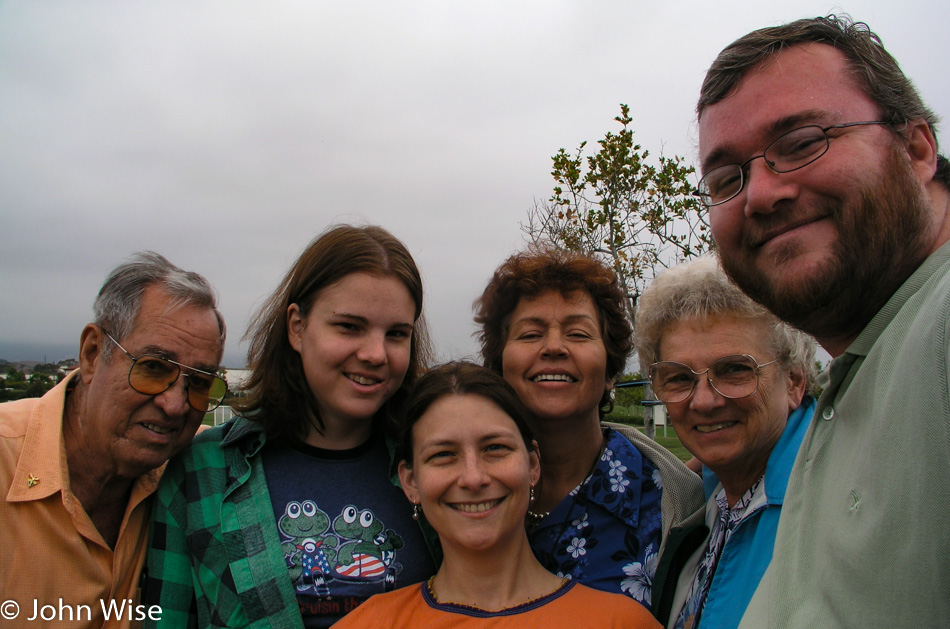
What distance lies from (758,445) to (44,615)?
292cm

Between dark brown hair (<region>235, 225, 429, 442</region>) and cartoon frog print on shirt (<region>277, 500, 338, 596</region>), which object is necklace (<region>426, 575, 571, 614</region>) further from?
dark brown hair (<region>235, 225, 429, 442</region>)

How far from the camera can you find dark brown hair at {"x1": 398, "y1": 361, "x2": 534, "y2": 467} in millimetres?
2439

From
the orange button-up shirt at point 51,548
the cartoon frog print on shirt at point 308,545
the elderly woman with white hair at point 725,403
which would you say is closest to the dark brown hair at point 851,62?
the elderly woman with white hair at point 725,403

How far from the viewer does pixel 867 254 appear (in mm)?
1424

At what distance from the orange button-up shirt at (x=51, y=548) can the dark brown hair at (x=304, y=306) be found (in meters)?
0.74

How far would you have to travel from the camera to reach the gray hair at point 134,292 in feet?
8.42

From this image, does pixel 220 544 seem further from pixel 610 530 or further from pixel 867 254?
pixel 867 254

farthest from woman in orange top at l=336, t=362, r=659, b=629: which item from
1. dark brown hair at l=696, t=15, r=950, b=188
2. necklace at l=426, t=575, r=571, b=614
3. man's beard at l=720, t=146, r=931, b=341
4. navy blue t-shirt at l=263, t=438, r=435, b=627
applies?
dark brown hair at l=696, t=15, r=950, b=188

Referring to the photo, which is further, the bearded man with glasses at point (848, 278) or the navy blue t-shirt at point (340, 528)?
the navy blue t-shirt at point (340, 528)

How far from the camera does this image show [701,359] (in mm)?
2418

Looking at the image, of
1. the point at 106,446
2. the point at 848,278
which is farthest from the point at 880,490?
the point at 106,446

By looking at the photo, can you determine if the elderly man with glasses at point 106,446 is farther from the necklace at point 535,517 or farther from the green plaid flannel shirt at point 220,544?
the necklace at point 535,517

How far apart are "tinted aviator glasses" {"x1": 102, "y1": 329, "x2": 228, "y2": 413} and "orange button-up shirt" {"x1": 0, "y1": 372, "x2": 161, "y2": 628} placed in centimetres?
43

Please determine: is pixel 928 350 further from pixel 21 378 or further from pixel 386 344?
pixel 21 378
